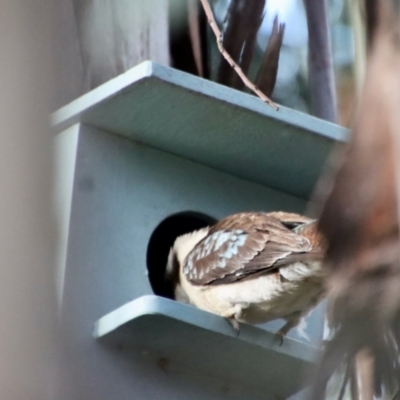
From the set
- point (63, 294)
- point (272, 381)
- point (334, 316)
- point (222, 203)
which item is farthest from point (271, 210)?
point (334, 316)

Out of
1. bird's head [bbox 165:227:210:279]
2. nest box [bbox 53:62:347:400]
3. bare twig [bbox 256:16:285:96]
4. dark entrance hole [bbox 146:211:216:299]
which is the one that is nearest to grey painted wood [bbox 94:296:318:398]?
nest box [bbox 53:62:347:400]

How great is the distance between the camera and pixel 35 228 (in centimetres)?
118

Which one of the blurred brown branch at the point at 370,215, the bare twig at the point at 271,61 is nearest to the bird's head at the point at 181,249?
the bare twig at the point at 271,61

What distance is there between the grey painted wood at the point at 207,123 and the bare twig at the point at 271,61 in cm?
23

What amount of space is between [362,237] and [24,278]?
16.1 inches

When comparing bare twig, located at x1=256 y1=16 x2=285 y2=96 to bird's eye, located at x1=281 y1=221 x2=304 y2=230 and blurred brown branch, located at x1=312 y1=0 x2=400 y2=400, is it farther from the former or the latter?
blurred brown branch, located at x1=312 y1=0 x2=400 y2=400

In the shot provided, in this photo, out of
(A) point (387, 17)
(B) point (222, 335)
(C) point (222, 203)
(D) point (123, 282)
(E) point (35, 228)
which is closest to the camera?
(A) point (387, 17)

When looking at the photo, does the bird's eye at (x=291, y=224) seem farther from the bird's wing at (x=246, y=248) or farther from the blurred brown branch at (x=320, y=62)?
the blurred brown branch at (x=320, y=62)

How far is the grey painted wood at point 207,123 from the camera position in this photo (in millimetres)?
2260

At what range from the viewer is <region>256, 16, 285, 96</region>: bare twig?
2646mm

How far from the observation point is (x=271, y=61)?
265cm

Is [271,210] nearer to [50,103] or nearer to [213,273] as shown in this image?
[213,273]

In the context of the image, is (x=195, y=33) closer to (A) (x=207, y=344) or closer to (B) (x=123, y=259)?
(B) (x=123, y=259)

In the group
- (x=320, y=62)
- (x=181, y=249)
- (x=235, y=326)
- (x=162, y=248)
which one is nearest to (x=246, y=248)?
(x=235, y=326)
